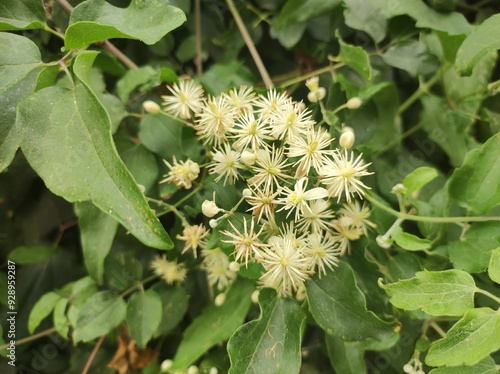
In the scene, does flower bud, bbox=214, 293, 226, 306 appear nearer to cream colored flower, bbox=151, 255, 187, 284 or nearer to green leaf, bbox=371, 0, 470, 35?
cream colored flower, bbox=151, 255, 187, 284

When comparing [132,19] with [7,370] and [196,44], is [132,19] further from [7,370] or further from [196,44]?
[7,370]

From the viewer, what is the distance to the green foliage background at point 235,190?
2.01 ft

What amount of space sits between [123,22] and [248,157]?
268 millimetres

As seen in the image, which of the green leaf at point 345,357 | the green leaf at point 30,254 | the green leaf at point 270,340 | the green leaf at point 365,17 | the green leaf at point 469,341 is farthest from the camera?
the green leaf at point 30,254

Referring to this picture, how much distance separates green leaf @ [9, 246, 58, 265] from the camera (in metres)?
0.97

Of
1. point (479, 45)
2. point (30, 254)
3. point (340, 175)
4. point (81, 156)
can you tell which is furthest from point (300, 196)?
point (30, 254)

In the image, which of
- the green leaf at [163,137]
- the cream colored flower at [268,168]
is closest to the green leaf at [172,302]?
the green leaf at [163,137]

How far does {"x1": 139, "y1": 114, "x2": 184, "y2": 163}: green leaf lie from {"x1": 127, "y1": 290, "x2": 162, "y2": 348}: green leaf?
0.24 meters

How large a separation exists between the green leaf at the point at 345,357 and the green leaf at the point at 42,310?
0.51 meters

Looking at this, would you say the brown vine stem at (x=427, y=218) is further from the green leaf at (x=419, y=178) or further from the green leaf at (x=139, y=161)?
the green leaf at (x=139, y=161)

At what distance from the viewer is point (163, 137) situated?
82cm

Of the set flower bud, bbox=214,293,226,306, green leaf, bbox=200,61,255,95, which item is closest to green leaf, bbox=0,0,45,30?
green leaf, bbox=200,61,255,95

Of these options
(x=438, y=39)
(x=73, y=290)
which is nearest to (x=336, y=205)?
(x=438, y=39)

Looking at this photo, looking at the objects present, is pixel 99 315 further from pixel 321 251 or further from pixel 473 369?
pixel 473 369
